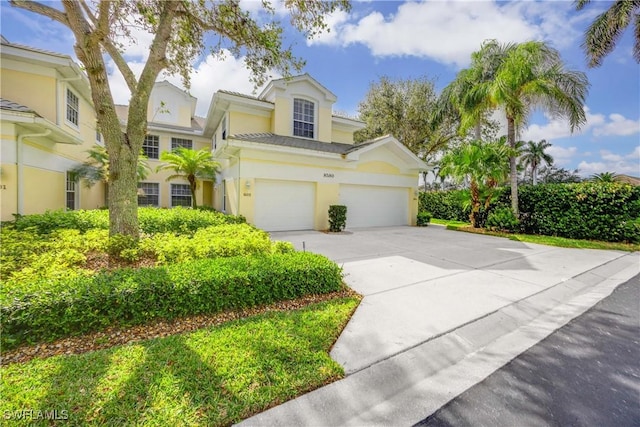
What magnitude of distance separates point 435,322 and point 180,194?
1918 centimetres

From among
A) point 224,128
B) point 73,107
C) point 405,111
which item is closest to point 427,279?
point 224,128

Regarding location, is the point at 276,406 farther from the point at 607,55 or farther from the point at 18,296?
the point at 607,55

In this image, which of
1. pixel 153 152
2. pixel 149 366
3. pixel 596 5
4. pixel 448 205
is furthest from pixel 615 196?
pixel 153 152

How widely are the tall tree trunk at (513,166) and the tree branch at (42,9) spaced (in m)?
15.8

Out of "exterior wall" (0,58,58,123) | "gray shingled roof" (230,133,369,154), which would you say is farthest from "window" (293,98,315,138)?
"exterior wall" (0,58,58,123)

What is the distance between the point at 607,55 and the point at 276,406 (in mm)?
17609

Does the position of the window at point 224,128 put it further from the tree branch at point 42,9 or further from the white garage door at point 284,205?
the tree branch at point 42,9

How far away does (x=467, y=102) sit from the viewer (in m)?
13.1

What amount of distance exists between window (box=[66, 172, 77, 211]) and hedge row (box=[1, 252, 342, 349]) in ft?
40.1

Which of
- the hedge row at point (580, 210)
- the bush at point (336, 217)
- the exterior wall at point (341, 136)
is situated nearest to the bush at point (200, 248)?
the bush at point (336, 217)

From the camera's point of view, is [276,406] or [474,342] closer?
[276,406]

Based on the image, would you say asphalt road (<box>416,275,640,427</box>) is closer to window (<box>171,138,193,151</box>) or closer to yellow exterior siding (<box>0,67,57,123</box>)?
yellow exterior siding (<box>0,67,57,123</box>)

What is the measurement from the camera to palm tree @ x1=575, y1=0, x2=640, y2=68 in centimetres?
1041

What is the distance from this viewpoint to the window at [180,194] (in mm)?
18487
